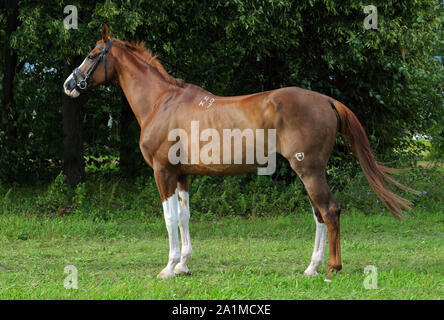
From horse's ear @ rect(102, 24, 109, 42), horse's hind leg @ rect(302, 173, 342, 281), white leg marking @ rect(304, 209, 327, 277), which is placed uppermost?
horse's ear @ rect(102, 24, 109, 42)

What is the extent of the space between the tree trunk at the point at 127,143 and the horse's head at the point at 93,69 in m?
4.97

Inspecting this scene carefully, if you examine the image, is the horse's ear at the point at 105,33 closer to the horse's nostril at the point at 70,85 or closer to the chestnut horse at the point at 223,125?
the chestnut horse at the point at 223,125

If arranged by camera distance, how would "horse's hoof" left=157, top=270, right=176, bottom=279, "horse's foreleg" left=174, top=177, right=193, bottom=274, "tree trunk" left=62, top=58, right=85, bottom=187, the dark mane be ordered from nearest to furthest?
"horse's hoof" left=157, top=270, right=176, bottom=279
"horse's foreleg" left=174, top=177, right=193, bottom=274
the dark mane
"tree trunk" left=62, top=58, right=85, bottom=187

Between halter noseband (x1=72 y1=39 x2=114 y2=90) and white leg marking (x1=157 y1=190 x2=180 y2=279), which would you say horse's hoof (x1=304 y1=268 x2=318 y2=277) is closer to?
white leg marking (x1=157 y1=190 x2=180 y2=279)

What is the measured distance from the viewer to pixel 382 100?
10.9 meters

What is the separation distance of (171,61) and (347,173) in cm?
428

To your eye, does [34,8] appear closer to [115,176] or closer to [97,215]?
[97,215]

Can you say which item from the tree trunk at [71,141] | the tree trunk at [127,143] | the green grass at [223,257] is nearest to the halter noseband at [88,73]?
the green grass at [223,257]

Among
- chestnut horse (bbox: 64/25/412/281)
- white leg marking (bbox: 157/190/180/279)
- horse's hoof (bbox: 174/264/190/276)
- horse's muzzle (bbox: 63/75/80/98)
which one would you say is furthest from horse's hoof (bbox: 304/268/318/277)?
horse's muzzle (bbox: 63/75/80/98)

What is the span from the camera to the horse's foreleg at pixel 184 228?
5.98 metres

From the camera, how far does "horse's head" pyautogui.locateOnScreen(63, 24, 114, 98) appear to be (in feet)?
20.8

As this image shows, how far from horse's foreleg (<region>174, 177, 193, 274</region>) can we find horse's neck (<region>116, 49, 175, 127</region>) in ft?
2.89

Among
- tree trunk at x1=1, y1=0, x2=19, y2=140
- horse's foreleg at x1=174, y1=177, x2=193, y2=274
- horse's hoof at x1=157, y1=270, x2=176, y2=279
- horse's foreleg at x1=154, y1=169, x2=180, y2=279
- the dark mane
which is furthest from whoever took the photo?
tree trunk at x1=1, y1=0, x2=19, y2=140

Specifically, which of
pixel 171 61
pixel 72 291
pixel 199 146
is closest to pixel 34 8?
pixel 171 61
